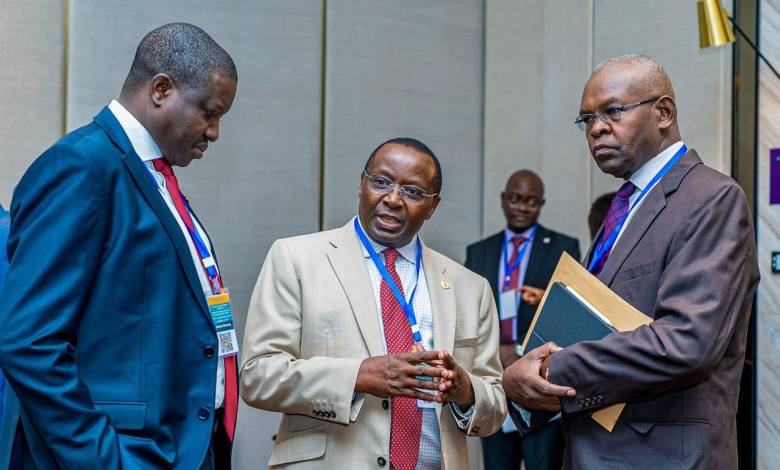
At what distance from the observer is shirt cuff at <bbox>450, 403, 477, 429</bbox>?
2.78 meters

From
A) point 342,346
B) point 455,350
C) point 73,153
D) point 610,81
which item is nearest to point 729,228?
point 610,81

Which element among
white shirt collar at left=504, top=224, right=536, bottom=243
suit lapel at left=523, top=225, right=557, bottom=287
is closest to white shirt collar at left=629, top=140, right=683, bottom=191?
suit lapel at left=523, top=225, right=557, bottom=287

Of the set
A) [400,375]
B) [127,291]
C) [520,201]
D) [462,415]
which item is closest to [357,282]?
[400,375]

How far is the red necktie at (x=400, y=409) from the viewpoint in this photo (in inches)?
106

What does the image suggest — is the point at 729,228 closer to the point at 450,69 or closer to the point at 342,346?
the point at 342,346

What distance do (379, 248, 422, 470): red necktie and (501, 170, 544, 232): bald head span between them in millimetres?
2683

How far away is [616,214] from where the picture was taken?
2613 mm

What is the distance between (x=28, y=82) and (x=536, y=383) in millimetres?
3325

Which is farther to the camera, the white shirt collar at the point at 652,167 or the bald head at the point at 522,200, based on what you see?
the bald head at the point at 522,200

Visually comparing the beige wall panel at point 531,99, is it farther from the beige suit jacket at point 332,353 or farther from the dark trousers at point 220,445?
the dark trousers at point 220,445

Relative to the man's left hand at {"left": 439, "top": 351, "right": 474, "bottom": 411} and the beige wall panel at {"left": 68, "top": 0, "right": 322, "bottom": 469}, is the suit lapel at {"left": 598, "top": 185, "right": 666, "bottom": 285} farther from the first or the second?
the beige wall panel at {"left": 68, "top": 0, "right": 322, "bottom": 469}

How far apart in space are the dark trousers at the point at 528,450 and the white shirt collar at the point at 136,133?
3.20m

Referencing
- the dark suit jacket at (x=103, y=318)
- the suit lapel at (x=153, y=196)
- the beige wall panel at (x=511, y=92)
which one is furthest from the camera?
the beige wall panel at (x=511, y=92)

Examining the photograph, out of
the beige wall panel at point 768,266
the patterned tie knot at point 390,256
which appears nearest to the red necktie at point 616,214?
the patterned tie knot at point 390,256
